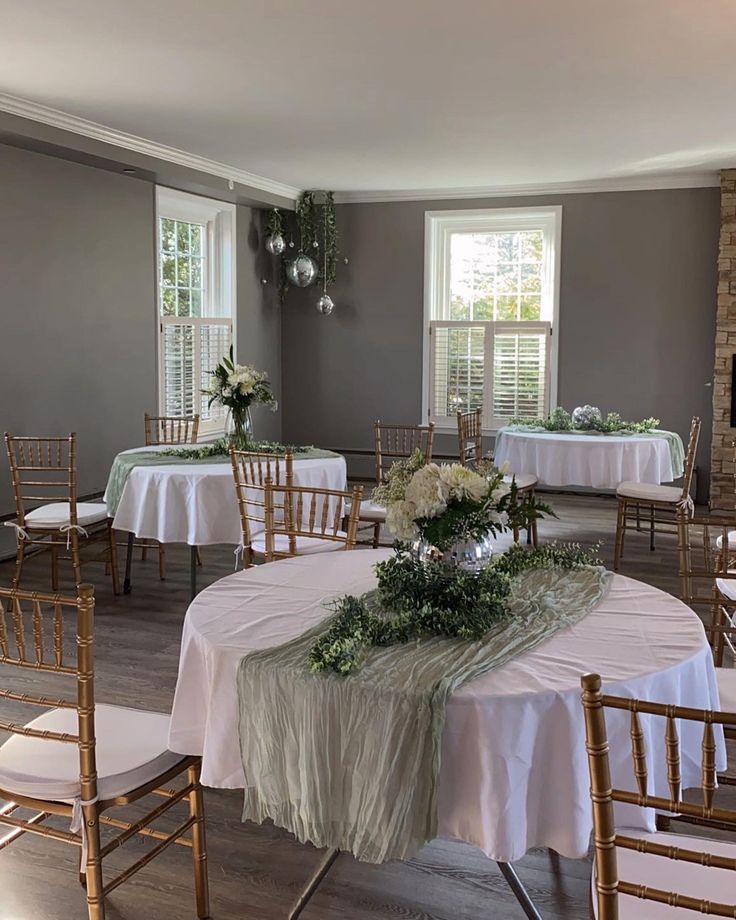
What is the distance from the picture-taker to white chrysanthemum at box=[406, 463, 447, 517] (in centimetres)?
242

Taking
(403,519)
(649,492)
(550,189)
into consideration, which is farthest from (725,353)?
(403,519)

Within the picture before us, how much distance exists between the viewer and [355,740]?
197 cm

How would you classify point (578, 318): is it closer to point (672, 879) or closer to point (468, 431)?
point (468, 431)

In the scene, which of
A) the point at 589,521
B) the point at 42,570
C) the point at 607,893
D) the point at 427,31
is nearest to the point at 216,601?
the point at 607,893

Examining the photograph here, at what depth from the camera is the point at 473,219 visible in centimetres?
928

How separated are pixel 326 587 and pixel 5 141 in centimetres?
463

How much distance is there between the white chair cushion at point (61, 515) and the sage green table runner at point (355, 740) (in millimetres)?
3491

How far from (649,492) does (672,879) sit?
4.62 m

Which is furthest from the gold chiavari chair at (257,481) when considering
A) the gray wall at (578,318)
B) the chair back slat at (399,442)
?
the gray wall at (578,318)

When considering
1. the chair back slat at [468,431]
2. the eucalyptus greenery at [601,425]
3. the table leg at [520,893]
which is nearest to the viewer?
the table leg at [520,893]

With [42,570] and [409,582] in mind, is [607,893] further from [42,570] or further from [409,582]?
[42,570]

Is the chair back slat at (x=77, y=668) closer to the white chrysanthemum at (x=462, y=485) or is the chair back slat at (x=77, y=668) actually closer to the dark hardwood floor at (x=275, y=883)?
the dark hardwood floor at (x=275, y=883)

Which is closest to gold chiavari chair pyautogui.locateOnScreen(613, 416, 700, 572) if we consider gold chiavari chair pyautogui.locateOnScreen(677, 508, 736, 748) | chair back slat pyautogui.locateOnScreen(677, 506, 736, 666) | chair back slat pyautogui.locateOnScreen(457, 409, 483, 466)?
chair back slat pyautogui.locateOnScreen(457, 409, 483, 466)

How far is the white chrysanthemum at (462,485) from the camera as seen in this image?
243 cm
